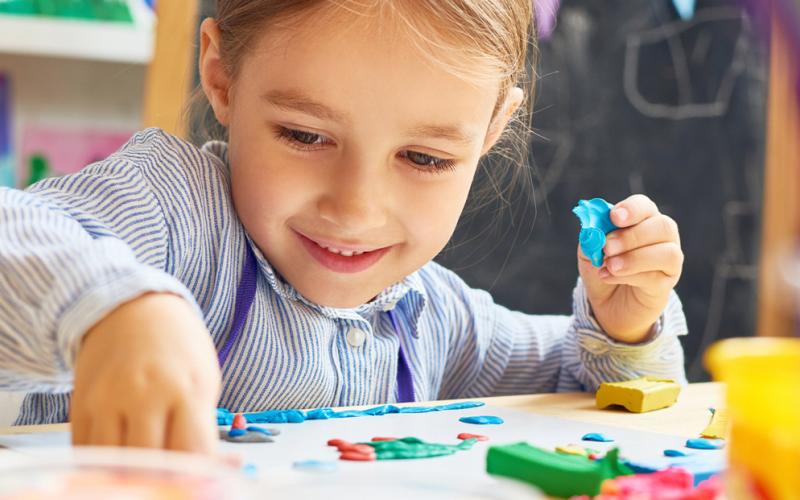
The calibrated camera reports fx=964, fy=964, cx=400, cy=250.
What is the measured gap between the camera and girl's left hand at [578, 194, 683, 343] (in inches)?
33.8

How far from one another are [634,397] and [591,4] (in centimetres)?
140

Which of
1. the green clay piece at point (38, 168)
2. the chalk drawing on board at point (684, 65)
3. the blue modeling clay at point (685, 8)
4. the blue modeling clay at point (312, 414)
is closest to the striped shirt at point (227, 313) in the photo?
the blue modeling clay at point (312, 414)

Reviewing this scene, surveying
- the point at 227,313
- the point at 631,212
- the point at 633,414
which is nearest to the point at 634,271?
the point at 631,212

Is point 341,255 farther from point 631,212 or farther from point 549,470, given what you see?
point 549,470

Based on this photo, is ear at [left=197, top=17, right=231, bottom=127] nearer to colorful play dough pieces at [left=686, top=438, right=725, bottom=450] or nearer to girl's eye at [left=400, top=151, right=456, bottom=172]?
girl's eye at [left=400, top=151, right=456, bottom=172]

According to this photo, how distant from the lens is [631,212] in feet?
2.80

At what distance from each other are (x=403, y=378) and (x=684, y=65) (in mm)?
1420

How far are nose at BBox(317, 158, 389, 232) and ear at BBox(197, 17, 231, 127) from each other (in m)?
0.18

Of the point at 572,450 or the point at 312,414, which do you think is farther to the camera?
the point at 312,414

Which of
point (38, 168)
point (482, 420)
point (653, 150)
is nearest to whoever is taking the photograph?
point (482, 420)

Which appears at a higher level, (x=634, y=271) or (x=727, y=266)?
(x=634, y=271)

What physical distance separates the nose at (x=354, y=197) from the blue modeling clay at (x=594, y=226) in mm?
171

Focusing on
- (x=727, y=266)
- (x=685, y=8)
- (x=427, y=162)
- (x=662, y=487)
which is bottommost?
(x=727, y=266)

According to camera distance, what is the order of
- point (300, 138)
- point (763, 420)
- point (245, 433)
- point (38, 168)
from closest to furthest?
point (763, 420), point (245, 433), point (300, 138), point (38, 168)
